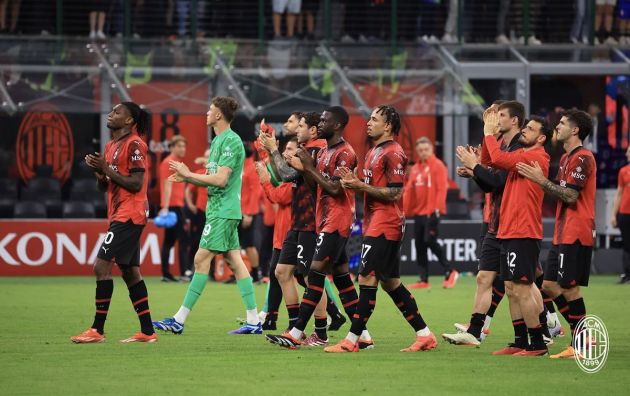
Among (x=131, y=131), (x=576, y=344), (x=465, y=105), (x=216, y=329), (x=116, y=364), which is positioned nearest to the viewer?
(x=116, y=364)

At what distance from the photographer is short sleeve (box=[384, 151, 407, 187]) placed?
11922mm

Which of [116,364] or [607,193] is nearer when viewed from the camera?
[116,364]

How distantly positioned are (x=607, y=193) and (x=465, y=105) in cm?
362

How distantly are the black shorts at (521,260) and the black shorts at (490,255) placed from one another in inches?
45.5

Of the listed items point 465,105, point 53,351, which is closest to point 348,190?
point 53,351

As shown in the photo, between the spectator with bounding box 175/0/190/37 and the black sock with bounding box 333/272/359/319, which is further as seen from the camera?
the spectator with bounding box 175/0/190/37

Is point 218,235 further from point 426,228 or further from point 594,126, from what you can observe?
point 594,126

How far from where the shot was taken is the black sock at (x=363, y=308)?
1195cm

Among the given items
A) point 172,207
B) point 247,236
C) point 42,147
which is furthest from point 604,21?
point 42,147

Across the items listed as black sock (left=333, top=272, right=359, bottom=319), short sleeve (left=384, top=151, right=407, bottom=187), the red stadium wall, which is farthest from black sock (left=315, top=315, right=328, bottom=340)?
the red stadium wall

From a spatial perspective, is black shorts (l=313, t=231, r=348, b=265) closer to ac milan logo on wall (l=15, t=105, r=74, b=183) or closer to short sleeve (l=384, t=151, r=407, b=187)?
short sleeve (l=384, t=151, r=407, b=187)

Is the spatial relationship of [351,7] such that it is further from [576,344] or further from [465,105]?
[576,344]

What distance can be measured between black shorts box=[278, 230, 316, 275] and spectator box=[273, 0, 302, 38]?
17118 mm

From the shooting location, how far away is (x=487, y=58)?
97.8 feet
